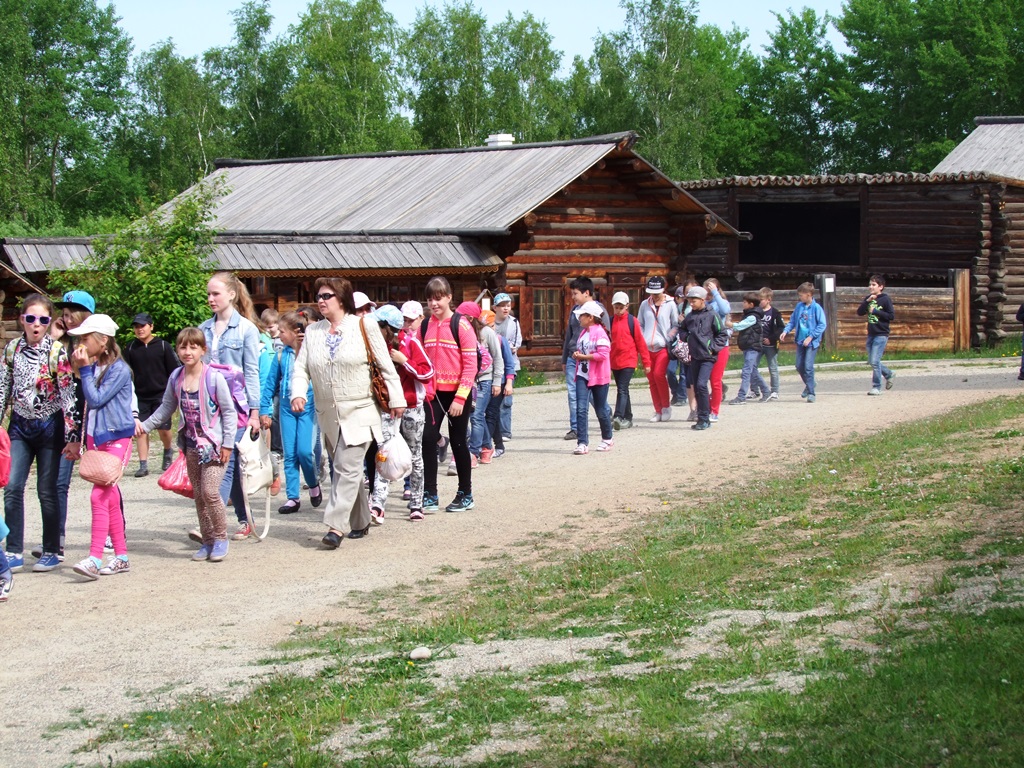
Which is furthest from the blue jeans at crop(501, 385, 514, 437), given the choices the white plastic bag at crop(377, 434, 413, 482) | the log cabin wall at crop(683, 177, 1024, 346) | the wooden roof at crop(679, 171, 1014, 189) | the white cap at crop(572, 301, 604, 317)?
the log cabin wall at crop(683, 177, 1024, 346)

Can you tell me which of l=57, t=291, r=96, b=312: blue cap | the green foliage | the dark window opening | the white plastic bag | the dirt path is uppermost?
the dark window opening

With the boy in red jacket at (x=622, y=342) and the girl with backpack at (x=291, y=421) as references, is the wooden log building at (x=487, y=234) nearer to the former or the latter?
the boy in red jacket at (x=622, y=342)

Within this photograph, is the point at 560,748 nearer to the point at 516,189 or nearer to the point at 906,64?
the point at 516,189

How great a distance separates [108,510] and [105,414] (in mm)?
619

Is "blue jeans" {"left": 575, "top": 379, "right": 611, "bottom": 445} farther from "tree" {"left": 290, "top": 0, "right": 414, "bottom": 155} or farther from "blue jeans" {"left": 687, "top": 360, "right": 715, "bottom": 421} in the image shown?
"tree" {"left": 290, "top": 0, "right": 414, "bottom": 155}

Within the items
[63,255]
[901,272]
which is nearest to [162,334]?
[63,255]

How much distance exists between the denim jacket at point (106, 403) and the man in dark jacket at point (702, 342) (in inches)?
334

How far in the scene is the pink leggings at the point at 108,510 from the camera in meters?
8.81

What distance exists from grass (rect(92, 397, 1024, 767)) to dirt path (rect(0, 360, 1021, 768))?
1.22 ft

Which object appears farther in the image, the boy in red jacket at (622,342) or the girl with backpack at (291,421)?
the boy in red jacket at (622,342)

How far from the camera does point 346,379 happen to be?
32.0ft

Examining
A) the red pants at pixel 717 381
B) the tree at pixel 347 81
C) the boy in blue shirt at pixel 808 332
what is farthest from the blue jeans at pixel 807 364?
the tree at pixel 347 81

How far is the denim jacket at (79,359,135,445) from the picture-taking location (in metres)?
8.86

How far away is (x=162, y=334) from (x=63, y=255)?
4.28m
